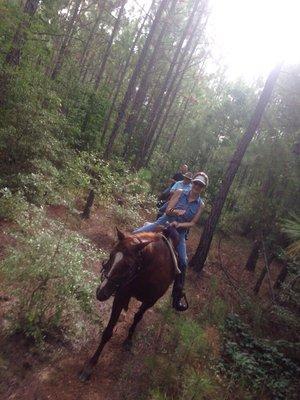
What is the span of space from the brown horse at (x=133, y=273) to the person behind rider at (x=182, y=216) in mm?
410

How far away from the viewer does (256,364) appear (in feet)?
24.8

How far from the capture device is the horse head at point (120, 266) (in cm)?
501

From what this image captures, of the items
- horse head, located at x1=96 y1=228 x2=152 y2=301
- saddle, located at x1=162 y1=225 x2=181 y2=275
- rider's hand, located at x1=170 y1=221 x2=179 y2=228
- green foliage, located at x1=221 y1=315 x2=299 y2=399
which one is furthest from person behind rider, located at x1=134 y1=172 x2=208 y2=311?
horse head, located at x1=96 y1=228 x2=152 y2=301

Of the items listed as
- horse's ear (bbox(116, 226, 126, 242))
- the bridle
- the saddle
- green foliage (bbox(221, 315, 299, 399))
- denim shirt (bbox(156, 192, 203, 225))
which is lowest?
green foliage (bbox(221, 315, 299, 399))

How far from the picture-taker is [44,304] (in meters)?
5.80

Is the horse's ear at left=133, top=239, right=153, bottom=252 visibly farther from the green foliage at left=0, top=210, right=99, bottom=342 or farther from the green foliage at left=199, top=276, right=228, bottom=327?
the green foliage at left=199, top=276, right=228, bottom=327

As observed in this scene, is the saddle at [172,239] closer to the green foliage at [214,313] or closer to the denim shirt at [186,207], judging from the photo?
the denim shirt at [186,207]

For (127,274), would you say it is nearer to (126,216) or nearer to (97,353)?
(97,353)

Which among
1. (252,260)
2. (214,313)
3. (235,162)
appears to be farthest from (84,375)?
(252,260)

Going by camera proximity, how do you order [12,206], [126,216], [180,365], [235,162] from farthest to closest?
[235,162], [126,216], [12,206], [180,365]

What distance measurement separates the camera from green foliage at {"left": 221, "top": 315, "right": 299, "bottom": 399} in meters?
6.94

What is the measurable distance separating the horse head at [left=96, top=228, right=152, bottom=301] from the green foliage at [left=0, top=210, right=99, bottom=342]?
0.65 m

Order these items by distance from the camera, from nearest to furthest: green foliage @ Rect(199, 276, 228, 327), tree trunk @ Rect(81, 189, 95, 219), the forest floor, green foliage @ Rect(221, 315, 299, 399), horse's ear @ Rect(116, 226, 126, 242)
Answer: the forest floor
horse's ear @ Rect(116, 226, 126, 242)
green foliage @ Rect(221, 315, 299, 399)
green foliage @ Rect(199, 276, 228, 327)
tree trunk @ Rect(81, 189, 95, 219)

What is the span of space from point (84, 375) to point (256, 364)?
11.8 ft
